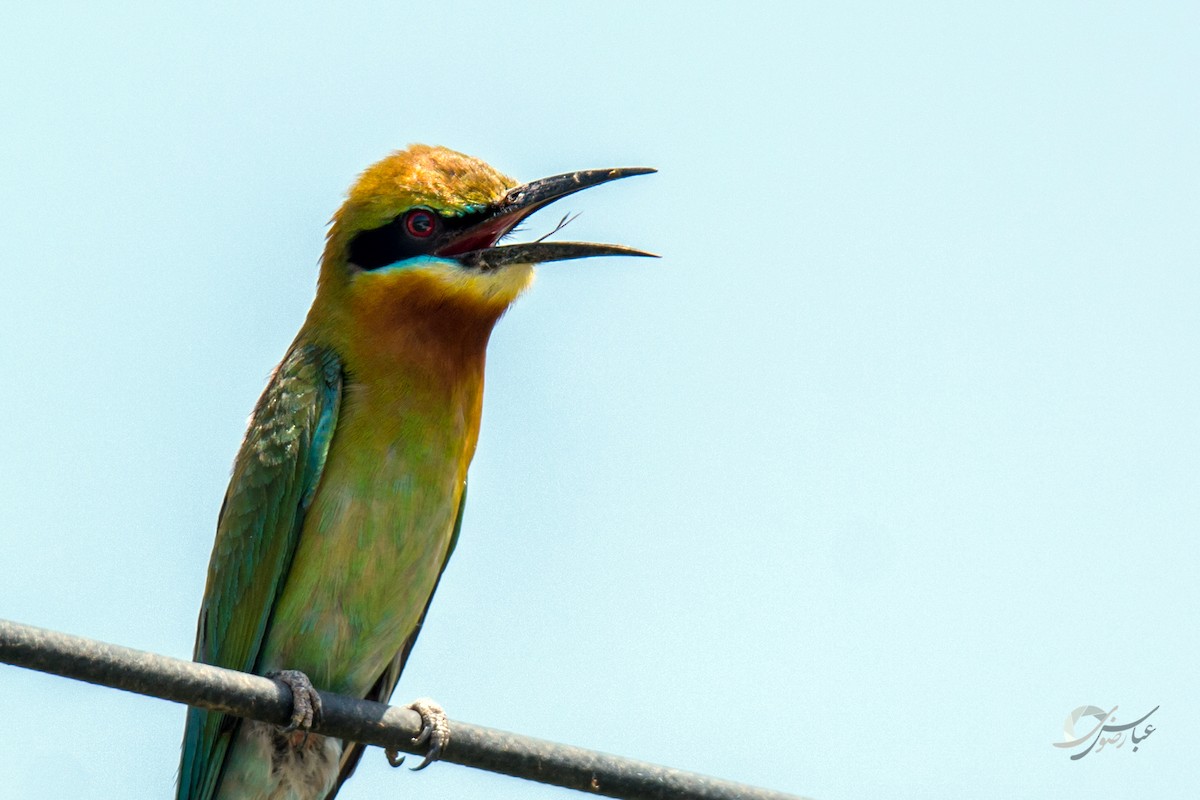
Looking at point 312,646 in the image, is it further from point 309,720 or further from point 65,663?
point 65,663

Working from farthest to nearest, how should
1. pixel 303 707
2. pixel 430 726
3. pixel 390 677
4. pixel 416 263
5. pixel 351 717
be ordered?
pixel 390 677 < pixel 416 263 < pixel 430 726 < pixel 303 707 < pixel 351 717

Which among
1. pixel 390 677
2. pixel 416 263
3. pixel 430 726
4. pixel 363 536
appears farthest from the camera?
pixel 390 677

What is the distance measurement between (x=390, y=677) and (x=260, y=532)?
85 centimetres

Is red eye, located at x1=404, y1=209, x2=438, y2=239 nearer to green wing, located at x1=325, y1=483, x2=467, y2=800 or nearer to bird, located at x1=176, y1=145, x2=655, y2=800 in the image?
bird, located at x1=176, y1=145, x2=655, y2=800

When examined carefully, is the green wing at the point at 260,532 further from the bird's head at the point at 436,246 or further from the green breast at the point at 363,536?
the bird's head at the point at 436,246

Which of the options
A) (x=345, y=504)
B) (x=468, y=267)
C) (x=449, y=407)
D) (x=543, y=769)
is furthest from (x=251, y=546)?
(x=543, y=769)

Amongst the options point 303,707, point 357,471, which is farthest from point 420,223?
point 303,707

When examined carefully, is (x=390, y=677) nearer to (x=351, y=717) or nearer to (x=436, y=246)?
(x=436, y=246)

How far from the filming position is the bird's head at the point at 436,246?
4891mm

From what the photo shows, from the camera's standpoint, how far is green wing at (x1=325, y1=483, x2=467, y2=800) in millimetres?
5160

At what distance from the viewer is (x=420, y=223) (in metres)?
5.02

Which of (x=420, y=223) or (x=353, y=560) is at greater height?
(x=420, y=223)

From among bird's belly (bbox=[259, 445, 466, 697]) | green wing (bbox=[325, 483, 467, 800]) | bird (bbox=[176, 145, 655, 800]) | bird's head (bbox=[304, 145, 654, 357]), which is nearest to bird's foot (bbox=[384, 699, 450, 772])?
bird (bbox=[176, 145, 655, 800])

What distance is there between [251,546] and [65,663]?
2.09m
